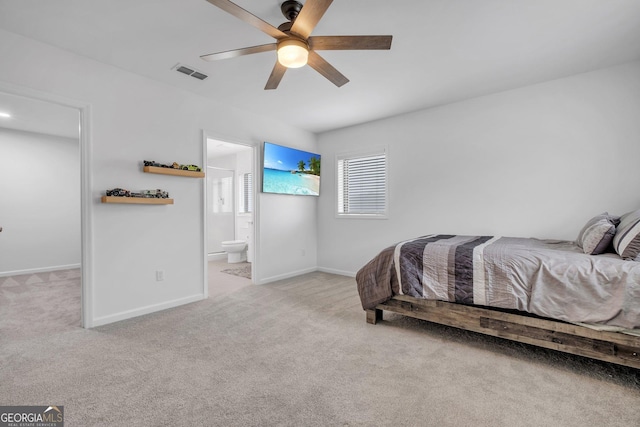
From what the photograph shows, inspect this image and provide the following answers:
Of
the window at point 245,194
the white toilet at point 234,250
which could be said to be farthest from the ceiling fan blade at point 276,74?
the window at point 245,194

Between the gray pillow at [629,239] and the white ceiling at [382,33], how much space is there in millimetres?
1547

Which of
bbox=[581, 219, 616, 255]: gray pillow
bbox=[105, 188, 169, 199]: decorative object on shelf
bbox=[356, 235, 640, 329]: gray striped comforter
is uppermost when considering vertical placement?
bbox=[105, 188, 169, 199]: decorative object on shelf

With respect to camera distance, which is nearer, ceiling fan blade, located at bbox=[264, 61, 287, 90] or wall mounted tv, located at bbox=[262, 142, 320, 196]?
ceiling fan blade, located at bbox=[264, 61, 287, 90]

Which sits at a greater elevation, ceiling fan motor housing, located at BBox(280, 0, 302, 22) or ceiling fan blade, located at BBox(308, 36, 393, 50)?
ceiling fan motor housing, located at BBox(280, 0, 302, 22)

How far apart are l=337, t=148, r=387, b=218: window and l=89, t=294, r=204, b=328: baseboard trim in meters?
2.67

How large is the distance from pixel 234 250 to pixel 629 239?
5735 millimetres

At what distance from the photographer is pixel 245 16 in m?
1.72

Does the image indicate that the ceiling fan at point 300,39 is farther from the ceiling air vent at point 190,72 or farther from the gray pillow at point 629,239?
the gray pillow at point 629,239

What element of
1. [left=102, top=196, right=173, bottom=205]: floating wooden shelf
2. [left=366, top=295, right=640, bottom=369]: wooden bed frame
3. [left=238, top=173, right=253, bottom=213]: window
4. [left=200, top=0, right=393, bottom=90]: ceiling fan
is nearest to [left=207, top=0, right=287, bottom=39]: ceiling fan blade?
[left=200, top=0, right=393, bottom=90]: ceiling fan

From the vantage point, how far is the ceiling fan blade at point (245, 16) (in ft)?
5.22

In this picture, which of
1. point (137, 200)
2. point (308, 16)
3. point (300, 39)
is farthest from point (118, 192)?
point (308, 16)

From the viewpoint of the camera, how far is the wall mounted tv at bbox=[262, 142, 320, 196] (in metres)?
4.46

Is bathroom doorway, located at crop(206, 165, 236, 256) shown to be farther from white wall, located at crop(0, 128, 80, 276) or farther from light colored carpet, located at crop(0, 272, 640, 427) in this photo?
light colored carpet, located at crop(0, 272, 640, 427)

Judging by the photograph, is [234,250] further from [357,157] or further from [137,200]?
[137,200]
